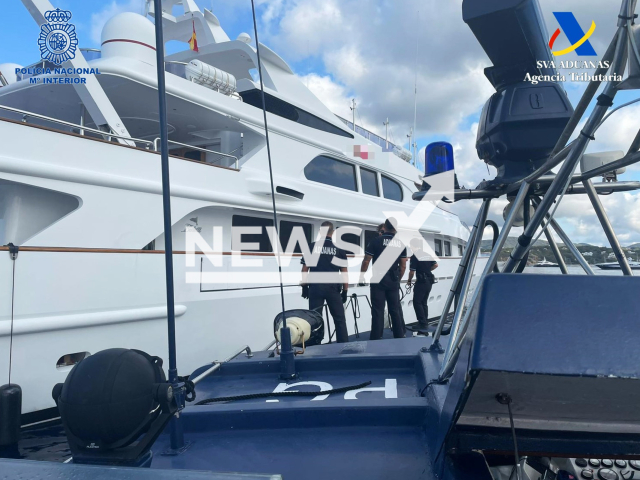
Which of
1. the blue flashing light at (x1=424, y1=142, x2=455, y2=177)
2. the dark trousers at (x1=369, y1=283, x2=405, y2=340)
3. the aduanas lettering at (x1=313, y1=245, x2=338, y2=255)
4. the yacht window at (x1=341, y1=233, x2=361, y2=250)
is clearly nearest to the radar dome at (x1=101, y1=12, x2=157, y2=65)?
the aduanas lettering at (x1=313, y1=245, x2=338, y2=255)

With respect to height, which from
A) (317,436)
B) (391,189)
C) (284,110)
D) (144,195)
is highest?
(284,110)

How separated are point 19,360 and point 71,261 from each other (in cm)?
93

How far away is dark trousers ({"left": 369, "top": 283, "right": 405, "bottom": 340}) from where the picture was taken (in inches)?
198

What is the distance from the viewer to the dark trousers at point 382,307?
5023 millimetres

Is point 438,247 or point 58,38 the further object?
point 438,247

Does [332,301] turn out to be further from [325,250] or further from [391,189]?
[391,189]

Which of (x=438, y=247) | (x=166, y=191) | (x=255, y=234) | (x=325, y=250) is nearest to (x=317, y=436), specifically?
(x=166, y=191)

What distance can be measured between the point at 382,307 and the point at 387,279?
347 millimetres

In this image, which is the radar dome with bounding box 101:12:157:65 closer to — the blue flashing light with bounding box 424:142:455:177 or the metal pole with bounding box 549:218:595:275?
the blue flashing light with bounding box 424:142:455:177

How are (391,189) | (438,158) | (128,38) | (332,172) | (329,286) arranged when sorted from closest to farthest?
(438,158) < (329,286) < (128,38) < (332,172) < (391,189)

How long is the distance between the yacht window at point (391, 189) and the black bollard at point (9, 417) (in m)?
7.41

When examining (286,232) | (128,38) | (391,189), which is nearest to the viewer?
(128,38)

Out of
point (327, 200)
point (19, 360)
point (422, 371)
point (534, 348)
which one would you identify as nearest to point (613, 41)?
point (534, 348)

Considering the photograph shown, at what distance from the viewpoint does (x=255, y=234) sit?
21.4 feet
